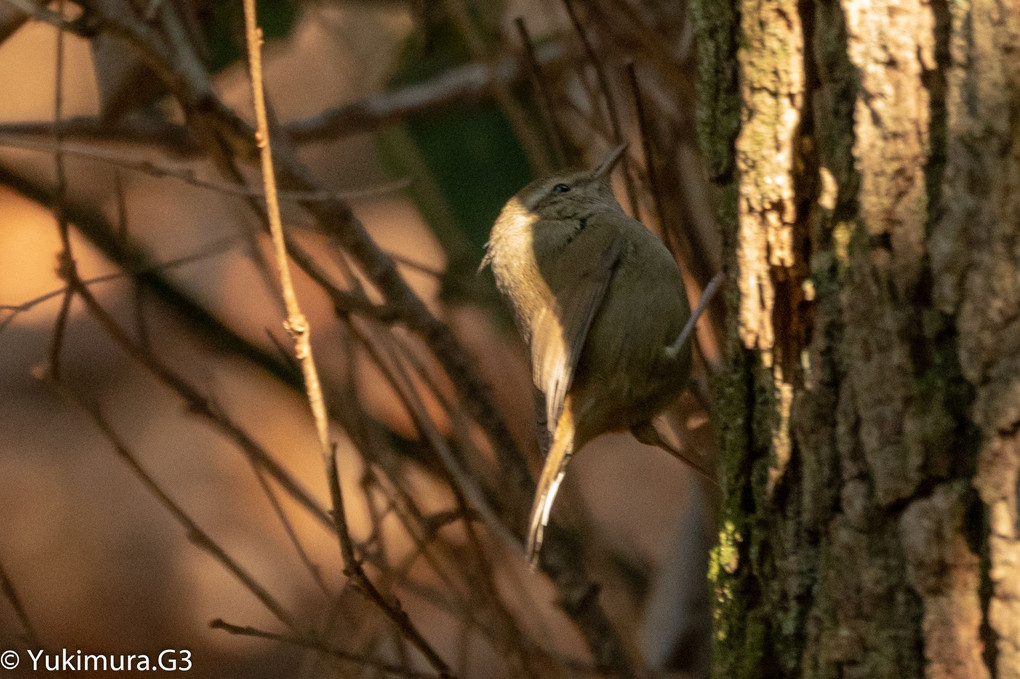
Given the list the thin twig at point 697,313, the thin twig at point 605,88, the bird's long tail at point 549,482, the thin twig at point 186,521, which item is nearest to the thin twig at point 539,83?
the thin twig at point 605,88

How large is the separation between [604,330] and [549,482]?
0.57 m

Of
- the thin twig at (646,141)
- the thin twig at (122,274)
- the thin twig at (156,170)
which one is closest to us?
the thin twig at (646,141)

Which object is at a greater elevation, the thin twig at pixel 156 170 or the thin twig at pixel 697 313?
the thin twig at pixel 156 170

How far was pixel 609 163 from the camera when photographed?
3080mm

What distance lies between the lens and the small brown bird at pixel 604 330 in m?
2.76

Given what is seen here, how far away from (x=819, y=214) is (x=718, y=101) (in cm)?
30

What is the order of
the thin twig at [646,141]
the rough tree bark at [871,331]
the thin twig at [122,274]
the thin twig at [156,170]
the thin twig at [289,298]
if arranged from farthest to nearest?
the thin twig at [122,274]
the thin twig at [156,170]
the thin twig at [646,141]
the thin twig at [289,298]
the rough tree bark at [871,331]

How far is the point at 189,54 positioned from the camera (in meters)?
2.69

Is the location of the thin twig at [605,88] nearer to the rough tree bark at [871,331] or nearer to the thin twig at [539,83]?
the thin twig at [539,83]

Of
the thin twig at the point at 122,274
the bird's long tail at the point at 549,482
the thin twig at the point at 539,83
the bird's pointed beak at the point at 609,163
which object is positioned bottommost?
the bird's long tail at the point at 549,482

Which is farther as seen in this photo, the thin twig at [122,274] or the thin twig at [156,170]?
the thin twig at [122,274]

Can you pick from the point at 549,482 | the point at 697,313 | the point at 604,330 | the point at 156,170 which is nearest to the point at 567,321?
the point at 604,330

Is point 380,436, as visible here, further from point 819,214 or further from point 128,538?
point 128,538

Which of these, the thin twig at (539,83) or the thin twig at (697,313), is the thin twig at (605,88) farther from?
the thin twig at (697,313)
